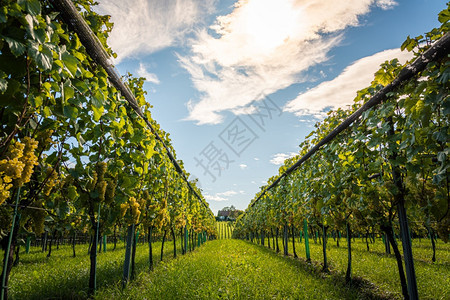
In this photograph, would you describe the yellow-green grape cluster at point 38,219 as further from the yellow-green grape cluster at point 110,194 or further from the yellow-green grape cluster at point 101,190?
the yellow-green grape cluster at point 110,194

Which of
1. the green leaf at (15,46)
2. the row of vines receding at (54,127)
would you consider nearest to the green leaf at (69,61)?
the row of vines receding at (54,127)

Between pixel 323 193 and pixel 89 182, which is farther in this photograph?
pixel 323 193

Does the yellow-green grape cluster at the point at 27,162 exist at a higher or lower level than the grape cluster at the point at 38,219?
higher

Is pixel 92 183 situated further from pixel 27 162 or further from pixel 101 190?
pixel 27 162

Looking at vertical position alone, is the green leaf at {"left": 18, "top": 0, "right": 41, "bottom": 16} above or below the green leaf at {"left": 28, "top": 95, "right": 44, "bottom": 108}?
above

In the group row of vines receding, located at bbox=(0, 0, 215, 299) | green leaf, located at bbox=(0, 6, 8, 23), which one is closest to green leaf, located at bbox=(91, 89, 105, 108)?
row of vines receding, located at bbox=(0, 0, 215, 299)

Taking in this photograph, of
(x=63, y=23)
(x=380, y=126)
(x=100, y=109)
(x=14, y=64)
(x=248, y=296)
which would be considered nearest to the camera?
(x=14, y=64)

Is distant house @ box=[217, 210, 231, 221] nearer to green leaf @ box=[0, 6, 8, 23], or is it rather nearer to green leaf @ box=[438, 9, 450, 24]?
green leaf @ box=[438, 9, 450, 24]

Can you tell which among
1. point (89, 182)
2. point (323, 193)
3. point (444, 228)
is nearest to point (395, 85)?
point (444, 228)

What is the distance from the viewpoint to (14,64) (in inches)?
62.6

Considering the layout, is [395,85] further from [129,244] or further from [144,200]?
[129,244]

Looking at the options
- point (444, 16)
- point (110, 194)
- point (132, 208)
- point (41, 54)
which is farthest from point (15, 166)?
point (444, 16)

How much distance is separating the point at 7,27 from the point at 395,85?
3.57 m

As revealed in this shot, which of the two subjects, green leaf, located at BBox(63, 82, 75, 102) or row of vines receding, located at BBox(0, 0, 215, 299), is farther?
green leaf, located at BBox(63, 82, 75, 102)
